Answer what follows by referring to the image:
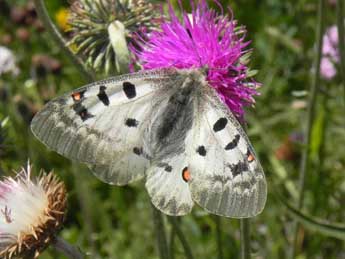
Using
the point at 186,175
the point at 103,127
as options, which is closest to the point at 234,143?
the point at 186,175

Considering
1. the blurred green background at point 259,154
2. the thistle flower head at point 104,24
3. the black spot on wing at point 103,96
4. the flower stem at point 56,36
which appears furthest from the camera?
the blurred green background at point 259,154

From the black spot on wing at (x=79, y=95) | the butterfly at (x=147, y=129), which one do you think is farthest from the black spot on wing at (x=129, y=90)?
the black spot on wing at (x=79, y=95)

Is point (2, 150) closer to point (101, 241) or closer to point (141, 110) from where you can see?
point (141, 110)

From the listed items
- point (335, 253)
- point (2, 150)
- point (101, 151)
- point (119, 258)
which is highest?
point (101, 151)

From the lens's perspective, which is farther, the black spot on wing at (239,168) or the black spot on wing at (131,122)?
the black spot on wing at (131,122)

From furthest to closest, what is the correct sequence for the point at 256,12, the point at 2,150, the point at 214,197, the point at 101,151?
the point at 256,12 → the point at 2,150 → the point at 101,151 → the point at 214,197

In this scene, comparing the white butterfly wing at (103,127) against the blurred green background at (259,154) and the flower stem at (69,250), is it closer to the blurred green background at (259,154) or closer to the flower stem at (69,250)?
the flower stem at (69,250)

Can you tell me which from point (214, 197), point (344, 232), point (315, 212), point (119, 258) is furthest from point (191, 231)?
point (214, 197)
